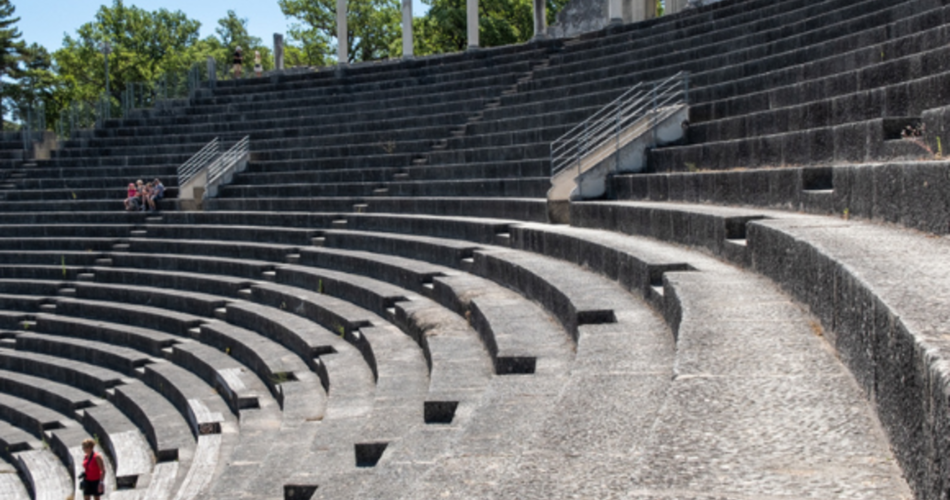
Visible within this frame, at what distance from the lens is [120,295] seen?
54.9ft

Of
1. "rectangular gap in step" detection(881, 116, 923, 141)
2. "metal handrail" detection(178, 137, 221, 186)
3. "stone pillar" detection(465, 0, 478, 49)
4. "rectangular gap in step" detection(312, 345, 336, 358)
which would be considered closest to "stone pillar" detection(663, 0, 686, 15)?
"stone pillar" detection(465, 0, 478, 49)

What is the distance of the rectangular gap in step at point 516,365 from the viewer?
5844 millimetres

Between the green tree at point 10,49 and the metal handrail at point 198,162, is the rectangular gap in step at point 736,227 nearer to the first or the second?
→ the metal handrail at point 198,162

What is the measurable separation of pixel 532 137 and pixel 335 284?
4.23m

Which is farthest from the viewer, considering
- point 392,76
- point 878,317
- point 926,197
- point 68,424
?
point 392,76

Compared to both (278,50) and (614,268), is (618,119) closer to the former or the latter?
(614,268)

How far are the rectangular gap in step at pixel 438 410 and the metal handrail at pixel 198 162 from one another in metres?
15.6

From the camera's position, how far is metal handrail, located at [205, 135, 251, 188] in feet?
66.2

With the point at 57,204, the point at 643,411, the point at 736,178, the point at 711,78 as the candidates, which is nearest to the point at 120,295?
the point at 57,204

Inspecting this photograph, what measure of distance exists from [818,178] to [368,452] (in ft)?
12.8

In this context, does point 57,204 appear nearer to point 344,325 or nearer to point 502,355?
point 344,325

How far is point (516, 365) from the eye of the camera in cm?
584

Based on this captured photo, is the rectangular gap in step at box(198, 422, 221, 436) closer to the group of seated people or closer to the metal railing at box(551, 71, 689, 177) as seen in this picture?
the metal railing at box(551, 71, 689, 177)

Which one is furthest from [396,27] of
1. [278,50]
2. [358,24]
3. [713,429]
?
[713,429]
